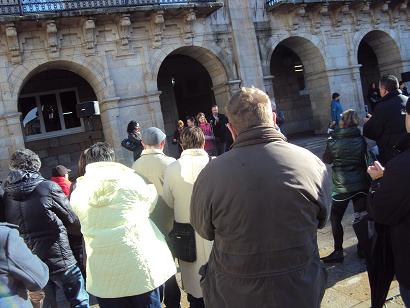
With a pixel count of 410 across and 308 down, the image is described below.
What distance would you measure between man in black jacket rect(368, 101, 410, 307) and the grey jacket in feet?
6.39

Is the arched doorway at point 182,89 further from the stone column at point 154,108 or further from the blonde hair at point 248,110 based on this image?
the blonde hair at point 248,110

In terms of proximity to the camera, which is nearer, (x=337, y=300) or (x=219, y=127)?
(x=337, y=300)

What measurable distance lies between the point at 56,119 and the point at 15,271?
13374 millimetres

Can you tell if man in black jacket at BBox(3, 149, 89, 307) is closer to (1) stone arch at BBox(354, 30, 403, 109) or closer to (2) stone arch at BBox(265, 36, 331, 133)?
(2) stone arch at BBox(265, 36, 331, 133)

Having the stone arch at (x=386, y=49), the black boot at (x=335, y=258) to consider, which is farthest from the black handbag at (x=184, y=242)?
the stone arch at (x=386, y=49)

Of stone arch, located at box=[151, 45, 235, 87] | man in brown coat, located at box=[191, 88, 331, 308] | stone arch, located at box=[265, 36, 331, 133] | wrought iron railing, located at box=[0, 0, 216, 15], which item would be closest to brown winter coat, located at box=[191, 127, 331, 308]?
man in brown coat, located at box=[191, 88, 331, 308]

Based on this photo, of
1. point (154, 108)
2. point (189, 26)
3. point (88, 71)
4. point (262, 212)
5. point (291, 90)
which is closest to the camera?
point (262, 212)

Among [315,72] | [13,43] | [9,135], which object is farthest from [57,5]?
[315,72]

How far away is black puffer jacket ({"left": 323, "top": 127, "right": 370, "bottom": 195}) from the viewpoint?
486 cm

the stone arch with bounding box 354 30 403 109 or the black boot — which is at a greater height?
the stone arch with bounding box 354 30 403 109

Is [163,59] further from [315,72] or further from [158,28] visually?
[315,72]

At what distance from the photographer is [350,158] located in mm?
4863

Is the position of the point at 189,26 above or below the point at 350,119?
above

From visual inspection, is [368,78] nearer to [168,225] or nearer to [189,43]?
[189,43]
